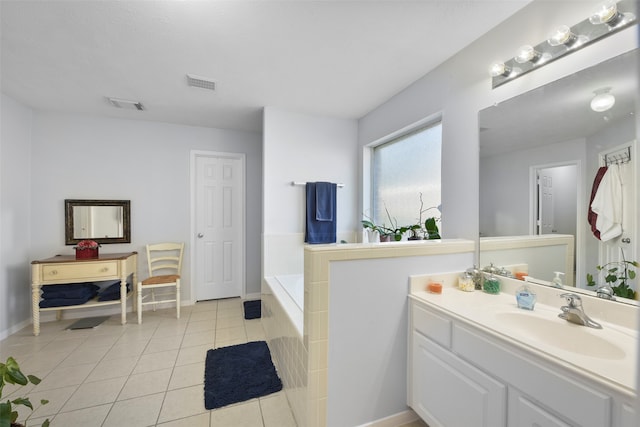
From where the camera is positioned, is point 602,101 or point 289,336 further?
point 289,336

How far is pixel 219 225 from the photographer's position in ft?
12.0

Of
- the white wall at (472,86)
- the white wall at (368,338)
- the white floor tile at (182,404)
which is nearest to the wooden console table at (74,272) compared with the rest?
the white floor tile at (182,404)

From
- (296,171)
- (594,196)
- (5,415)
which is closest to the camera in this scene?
(5,415)

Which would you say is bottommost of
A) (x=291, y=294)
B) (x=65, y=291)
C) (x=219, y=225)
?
(x=65, y=291)

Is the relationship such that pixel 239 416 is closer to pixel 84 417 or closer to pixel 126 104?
pixel 84 417

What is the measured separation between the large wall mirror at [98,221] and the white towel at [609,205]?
419 centimetres

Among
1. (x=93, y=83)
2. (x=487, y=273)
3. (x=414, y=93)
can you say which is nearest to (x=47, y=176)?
(x=93, y=83)

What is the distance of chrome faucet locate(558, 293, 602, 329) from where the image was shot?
1116 millimetres

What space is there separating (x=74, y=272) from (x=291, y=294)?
92.4 inches

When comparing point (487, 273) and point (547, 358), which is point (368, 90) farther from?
point (547, 358)

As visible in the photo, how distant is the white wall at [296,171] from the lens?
2.86 m

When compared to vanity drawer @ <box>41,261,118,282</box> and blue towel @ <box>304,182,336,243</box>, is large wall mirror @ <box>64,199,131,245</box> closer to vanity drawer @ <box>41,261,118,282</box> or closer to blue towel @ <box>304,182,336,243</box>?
vanity drawer @ <box>41,261,118,282</box>

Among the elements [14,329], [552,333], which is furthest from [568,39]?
[14,329]

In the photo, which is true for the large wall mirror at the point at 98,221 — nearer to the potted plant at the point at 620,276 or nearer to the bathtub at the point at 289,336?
the bathtub at the point at 289,336
